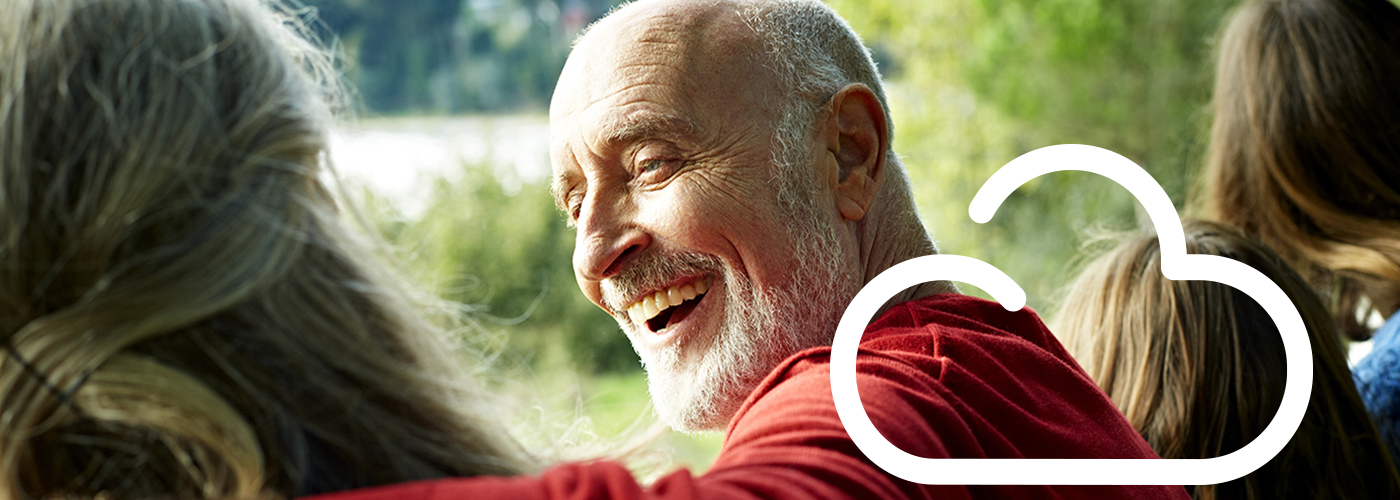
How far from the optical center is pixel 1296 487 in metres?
1.48

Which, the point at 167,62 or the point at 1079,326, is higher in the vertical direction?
the point at 167,62

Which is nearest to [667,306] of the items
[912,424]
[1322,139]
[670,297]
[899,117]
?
[670,297]

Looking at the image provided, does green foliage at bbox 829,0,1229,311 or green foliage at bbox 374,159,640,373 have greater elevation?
green foliage at bbox 829,0,1229,311

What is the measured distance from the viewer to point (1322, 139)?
1900 mm

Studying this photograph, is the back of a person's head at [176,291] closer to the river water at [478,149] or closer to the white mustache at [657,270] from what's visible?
the white mustache at [657,270]

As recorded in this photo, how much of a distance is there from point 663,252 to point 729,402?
0.20 meters

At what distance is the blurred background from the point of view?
4.40 m

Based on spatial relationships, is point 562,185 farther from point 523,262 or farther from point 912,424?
point 523,262

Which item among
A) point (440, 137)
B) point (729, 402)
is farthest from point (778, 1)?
point (440, 137)

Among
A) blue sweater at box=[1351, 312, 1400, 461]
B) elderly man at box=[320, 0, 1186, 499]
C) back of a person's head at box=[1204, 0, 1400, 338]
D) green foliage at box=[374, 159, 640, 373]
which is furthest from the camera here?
green foliage at box=[374, 159, 640, 373]

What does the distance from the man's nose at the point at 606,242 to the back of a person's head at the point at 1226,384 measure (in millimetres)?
746

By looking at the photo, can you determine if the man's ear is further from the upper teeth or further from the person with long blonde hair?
the person with long blonde hair

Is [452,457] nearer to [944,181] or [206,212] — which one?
[206,212]

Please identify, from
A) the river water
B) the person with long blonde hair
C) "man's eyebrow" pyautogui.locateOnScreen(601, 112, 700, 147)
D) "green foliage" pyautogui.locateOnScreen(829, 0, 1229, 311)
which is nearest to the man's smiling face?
"man's eyebrow" pyautogui.locateOnScreen(601, 112, 700, 147)
